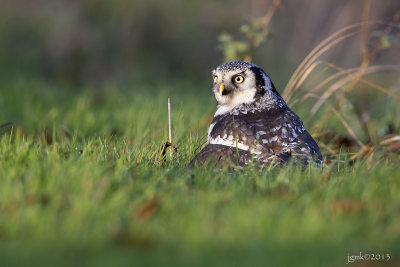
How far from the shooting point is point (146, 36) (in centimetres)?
1274

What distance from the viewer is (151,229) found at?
2.83 metres

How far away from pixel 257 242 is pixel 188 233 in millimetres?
355

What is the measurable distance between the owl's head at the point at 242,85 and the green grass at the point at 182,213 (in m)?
0.96

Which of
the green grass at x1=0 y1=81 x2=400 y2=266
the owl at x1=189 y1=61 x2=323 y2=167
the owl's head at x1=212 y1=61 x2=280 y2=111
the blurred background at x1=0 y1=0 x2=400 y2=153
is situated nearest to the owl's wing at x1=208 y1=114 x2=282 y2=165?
the owl at x1=189 y1=61 x2=323 y2=167

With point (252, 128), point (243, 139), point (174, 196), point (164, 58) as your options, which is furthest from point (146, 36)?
point (174, 196)

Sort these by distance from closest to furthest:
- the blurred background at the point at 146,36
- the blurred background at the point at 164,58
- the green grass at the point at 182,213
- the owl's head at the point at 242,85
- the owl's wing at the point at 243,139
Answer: the green grass at the point at 182,213, the owl's wing at the point at 243,139, the owl's head at the point at 242,85, the blurred background at the point at 164,58, the blurred background at the point at 146,36

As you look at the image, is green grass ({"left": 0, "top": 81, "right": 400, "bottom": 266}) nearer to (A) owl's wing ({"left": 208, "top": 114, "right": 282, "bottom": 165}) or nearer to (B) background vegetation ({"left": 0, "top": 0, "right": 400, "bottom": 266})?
(B) background vegetation ({"left": 0, "top": 0, "right": 400, "bottom": 266})

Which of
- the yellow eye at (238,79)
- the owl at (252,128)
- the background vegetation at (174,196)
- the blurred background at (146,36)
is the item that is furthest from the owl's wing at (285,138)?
the blurred background at (146,36)

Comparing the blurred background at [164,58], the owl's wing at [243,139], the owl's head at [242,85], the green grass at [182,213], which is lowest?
the green grass at [182,213]

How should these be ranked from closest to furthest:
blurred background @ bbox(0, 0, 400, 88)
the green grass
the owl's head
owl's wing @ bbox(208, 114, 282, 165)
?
1. the green grass
2. owl's wing @ bbox(208, 114, 282, 165)
3. the owl's head
4. blurred background @ bbox(0, 0, 400, 88)

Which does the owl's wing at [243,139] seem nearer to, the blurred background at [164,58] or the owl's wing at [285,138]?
the owl's wing at [285,138]

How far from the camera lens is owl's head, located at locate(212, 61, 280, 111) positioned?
16.0ft

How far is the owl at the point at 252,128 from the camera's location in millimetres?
4195

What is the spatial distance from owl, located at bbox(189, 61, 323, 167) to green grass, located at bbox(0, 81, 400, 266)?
206mm
